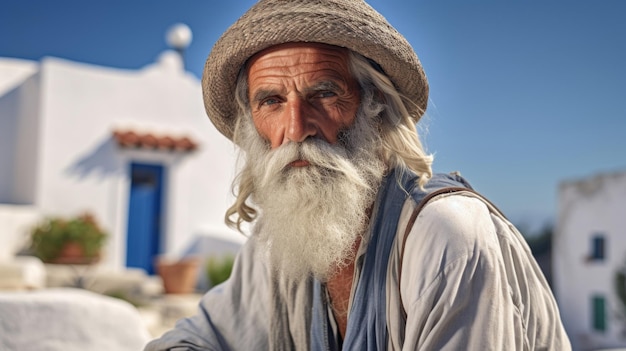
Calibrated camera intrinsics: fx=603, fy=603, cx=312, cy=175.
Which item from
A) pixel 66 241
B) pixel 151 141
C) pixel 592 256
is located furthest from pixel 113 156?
pixel 592 256

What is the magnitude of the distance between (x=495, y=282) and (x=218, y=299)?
99 centimetres

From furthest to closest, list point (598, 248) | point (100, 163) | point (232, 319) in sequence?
point (598, 248) < point (100, 163) < point (232, 319)

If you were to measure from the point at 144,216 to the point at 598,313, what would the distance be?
14311mm

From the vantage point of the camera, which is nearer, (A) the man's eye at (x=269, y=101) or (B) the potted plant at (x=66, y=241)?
(A) the man's eye at (x=269, y=101)

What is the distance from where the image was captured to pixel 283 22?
1.58m

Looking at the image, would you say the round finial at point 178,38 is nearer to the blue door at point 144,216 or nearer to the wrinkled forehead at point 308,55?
the blue door at point 144,216

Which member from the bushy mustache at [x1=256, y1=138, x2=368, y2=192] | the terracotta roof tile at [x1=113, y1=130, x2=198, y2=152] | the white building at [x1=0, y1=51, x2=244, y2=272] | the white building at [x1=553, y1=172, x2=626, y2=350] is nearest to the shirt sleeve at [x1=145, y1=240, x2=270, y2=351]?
the bushy mustache at [x1=256, y1=138, x2=368, y2=192]

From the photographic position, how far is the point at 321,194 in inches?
64.8

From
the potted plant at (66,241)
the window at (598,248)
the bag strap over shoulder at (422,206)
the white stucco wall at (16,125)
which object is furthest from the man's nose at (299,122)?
the window at (598,248)

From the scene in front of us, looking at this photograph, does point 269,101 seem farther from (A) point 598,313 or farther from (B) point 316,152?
(A) point 598,313

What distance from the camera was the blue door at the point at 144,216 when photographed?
11273 millimetres

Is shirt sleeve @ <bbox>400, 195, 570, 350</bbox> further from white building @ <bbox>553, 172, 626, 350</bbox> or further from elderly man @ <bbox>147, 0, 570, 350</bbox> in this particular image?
white building @ <bbox>553, 172, 626, 350</bbox>

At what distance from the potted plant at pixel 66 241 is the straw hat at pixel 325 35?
354 inches

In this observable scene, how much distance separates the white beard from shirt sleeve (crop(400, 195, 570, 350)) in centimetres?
24
